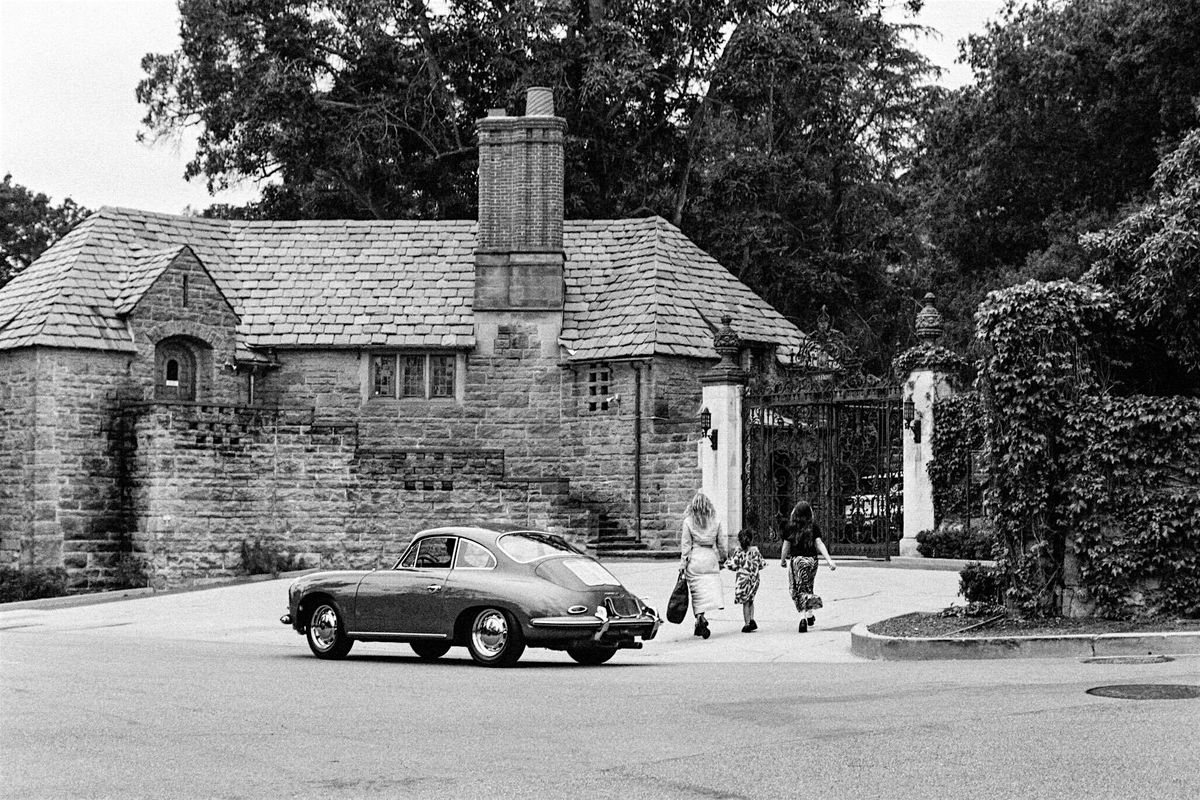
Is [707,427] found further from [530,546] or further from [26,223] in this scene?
[26,223]

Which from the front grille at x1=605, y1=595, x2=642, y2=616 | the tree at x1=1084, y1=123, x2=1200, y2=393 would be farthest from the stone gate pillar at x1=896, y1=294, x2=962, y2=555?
the front grille at x1=605, y1=595, x2=642, y2=616

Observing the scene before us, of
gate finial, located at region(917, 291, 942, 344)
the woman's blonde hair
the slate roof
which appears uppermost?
the slate roof

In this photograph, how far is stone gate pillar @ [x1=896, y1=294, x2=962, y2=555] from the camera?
80.8 ft

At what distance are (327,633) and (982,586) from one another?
22.6ft

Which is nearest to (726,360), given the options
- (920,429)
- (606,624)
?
(920,429)

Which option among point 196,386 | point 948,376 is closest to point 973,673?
point 948,376

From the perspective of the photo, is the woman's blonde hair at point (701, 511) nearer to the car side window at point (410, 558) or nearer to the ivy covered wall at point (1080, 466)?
the ivy covered wall at point (1080, 466)

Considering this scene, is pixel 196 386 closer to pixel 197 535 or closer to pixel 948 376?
pixel 197 535

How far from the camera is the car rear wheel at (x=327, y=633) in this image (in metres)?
16.0

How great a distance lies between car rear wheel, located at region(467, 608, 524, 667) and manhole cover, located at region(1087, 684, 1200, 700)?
18.1 feet

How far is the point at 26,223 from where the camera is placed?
173ft

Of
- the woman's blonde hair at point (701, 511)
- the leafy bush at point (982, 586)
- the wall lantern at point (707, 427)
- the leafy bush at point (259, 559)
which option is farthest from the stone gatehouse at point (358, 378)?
the leafy bush at point (982, 586)

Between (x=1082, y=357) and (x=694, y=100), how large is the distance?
96.1ft

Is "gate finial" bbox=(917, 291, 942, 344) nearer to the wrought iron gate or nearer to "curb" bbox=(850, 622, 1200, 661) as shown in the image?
the wrought iron gate
